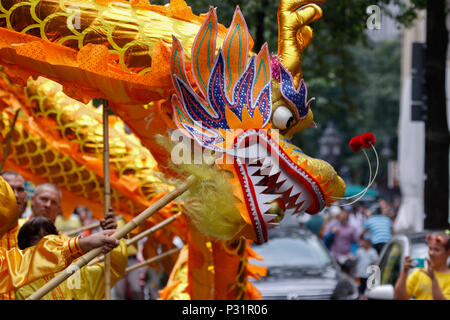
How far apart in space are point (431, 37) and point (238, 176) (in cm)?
604

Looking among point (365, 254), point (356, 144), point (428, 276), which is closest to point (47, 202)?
point (356, 144)

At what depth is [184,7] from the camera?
4625 millimetres

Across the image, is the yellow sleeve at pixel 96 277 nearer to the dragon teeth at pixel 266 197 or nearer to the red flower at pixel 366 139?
the dragon teeth at pixel 266 197

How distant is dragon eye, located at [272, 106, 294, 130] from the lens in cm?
448

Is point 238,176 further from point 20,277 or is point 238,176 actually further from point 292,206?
point 20,277

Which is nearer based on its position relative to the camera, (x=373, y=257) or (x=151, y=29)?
(x=151, y=29)

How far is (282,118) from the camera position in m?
4.48

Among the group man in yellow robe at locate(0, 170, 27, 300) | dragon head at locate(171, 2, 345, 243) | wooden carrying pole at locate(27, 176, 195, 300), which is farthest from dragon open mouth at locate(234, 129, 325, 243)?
man in yellow robe at locate(0, 170, 27, 300)

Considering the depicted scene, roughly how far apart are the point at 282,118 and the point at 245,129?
0.33 meters

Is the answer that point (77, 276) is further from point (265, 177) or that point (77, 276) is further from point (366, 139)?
point (366, 139)

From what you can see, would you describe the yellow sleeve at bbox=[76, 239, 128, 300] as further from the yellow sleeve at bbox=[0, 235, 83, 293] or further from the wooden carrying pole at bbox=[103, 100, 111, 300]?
the yellow sleeve at bbox=[0, 235, 83, 293]

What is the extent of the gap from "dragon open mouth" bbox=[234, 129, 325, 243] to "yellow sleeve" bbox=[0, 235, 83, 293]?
0.91 meters

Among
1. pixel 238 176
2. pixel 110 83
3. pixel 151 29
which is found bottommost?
pixel 238 176
